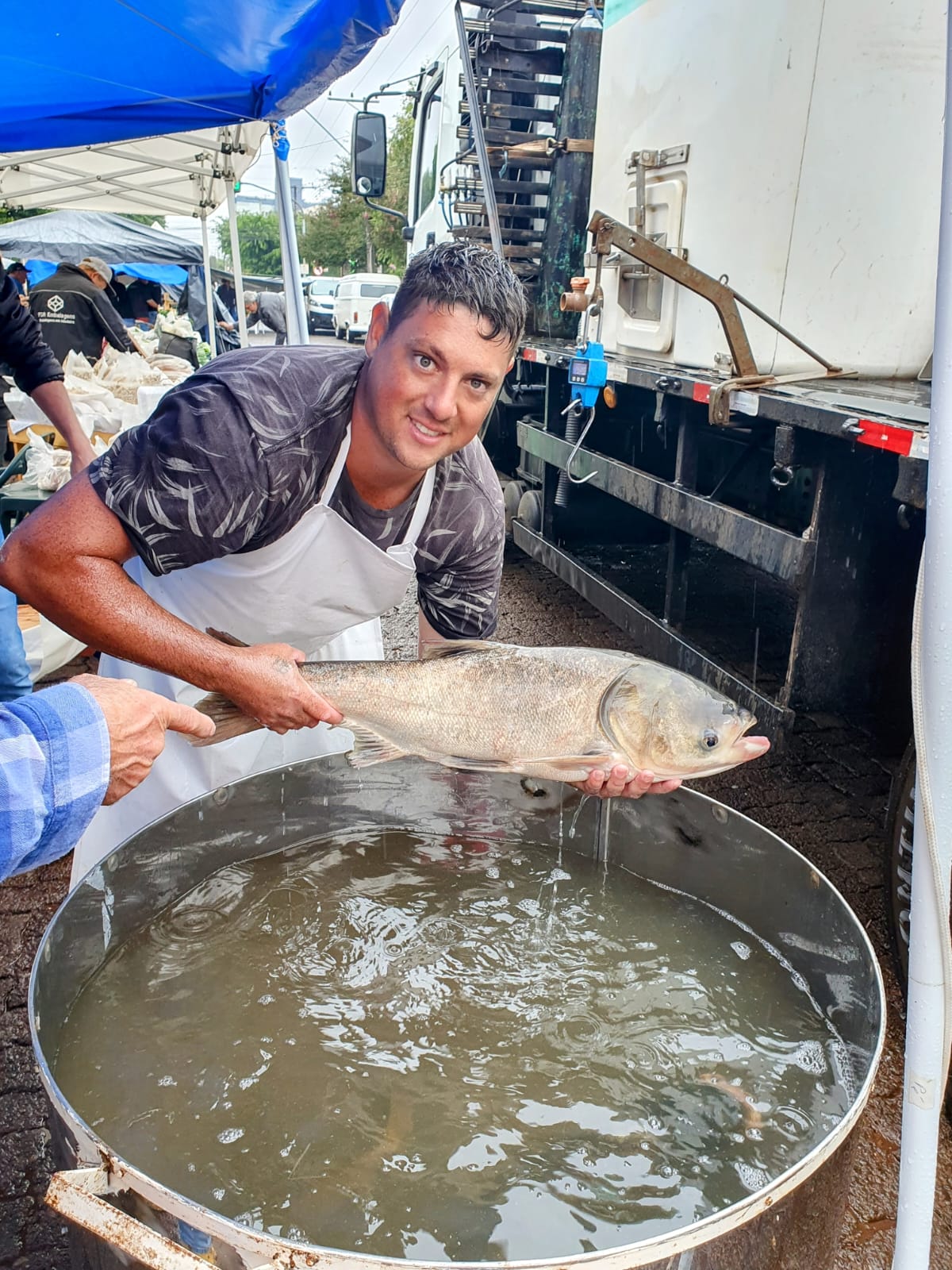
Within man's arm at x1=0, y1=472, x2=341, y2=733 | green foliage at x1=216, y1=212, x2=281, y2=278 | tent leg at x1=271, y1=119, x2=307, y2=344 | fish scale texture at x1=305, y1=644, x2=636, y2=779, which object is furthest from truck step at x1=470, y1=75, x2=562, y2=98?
green foliage at x1=216, y1=212, x2=281, y2=278

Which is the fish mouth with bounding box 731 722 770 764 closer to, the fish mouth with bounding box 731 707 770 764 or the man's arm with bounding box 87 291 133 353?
the fish mouth with bounding box 731 707 770 764

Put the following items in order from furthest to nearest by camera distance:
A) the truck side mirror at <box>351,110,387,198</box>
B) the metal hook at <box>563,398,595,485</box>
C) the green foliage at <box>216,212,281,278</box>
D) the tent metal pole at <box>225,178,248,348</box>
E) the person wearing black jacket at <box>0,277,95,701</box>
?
the green foliage at <box>216,212,281,278</box>
the tent metal pole at <box>225,178,248,348</box>
the truck side mirror at <box>351,110,387,198</box>
the metal hook at <box>563,398,595,485</box>
the person wearing black jacket at <box>0,277,95,701</box>

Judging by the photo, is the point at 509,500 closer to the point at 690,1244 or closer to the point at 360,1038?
the point at 360,1038

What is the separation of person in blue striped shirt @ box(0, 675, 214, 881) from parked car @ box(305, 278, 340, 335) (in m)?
31.7

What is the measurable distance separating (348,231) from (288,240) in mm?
54365

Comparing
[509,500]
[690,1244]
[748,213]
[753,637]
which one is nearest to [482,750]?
[690,1244]

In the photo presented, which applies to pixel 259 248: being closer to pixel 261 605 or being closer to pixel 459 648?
Answer: pixel 261 605

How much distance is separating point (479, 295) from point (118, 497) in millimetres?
974

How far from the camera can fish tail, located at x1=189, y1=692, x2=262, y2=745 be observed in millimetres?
2348

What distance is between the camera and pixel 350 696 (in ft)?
7.71

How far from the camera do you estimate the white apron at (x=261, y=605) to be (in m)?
2.63

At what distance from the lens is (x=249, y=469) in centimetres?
231

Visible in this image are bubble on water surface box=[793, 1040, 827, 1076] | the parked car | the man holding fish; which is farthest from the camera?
the parked car

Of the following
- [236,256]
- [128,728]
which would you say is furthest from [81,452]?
[236,256]
